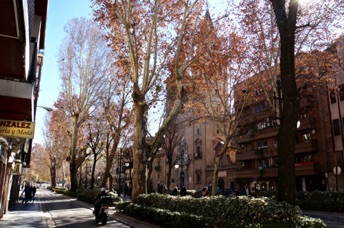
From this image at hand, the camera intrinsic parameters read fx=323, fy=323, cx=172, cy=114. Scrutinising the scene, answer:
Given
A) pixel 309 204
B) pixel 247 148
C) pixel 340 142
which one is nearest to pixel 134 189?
pixel 309 204

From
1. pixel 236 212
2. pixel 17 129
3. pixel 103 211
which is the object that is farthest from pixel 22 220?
pixel 236 212

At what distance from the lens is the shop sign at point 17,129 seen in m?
7.96

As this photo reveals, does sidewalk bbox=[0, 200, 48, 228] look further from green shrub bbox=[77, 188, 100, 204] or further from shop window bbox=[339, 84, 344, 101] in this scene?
shop window bbox=[339, 84, 344, 101]

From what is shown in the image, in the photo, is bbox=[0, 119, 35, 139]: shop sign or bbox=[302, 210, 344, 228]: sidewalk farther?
bbox=[302, 210, 344, 228]: sidewalk

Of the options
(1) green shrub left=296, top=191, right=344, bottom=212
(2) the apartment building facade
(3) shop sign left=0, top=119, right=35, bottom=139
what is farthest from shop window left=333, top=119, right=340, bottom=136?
(3) shop sign left=0, top=119, right=35, bottom=139

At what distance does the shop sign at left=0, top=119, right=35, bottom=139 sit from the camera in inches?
314

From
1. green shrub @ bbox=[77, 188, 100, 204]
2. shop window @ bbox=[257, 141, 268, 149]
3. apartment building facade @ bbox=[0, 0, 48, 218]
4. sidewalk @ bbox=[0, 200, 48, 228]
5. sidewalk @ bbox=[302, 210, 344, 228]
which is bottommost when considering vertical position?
sidewalk @ bbox=[302, 210, 344, 228]

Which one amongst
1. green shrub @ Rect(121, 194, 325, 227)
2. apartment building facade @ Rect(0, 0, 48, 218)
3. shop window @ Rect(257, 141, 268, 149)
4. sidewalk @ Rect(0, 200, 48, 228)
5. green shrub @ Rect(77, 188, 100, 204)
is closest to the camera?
apartment building facade @ Rect(0, 0, 48, 218)

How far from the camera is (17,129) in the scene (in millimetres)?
8039

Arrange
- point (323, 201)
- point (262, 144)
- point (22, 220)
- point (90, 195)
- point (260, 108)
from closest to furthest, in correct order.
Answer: point (22, 220) → point (323, 201) → point (90, 195) → point (262, 144) → point (260, 108)

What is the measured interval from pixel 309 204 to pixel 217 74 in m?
11.1

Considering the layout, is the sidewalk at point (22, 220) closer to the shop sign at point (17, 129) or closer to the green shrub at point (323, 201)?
the shop sign at point (17, 129)

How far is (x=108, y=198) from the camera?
14.8 meters

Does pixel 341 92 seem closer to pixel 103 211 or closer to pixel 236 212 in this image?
pixel 103 211
